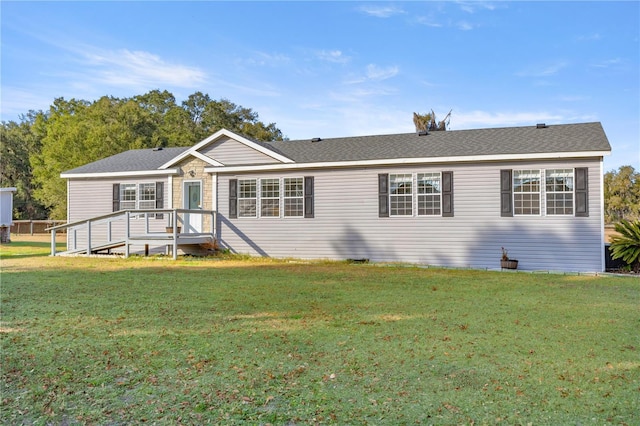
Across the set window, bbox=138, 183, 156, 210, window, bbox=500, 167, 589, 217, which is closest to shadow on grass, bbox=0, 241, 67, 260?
window, bbox=138, 183, 156, 210

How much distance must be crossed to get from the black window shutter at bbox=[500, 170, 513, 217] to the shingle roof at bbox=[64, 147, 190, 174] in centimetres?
1096

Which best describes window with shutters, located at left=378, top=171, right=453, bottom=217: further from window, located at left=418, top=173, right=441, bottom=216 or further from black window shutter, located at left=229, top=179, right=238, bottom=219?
black window shutter, located at left=229, top=179, right=238, bottom=219

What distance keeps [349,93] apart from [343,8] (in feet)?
21.0

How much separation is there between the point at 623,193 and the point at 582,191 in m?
27.2

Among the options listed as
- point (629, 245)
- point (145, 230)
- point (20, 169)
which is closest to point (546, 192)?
point (629, 245)

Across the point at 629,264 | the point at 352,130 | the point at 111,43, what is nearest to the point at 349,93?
the point at 352,130

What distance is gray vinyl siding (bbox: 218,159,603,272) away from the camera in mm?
11766

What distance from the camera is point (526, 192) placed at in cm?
1220

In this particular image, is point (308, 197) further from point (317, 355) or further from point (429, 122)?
point (429, 122)

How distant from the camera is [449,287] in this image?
28.9 feet

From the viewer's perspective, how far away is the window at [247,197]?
14.9 m

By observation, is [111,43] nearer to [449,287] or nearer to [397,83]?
[397,83]

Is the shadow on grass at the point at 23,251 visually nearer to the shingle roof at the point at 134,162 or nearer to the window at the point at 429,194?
the shingle roof at the point at 134,162

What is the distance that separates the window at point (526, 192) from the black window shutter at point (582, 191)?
3.01 feet
